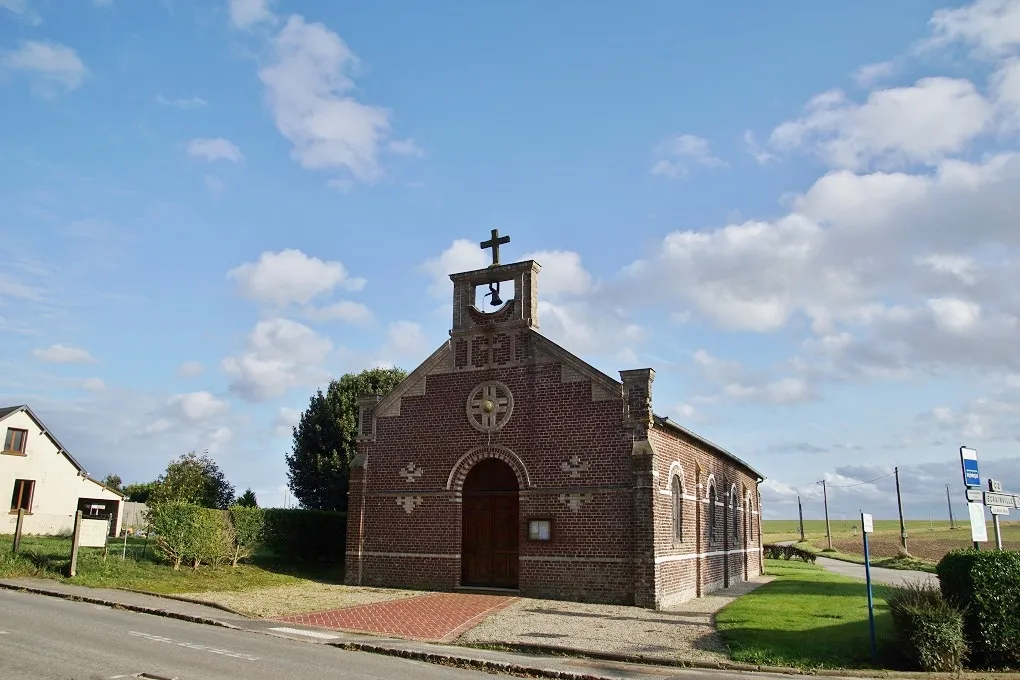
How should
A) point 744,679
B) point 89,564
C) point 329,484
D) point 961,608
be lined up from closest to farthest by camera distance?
1. point 744,679
2. point 961,608
3. point 89,564
4. point 329,484

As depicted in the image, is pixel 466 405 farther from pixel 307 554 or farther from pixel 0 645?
pixel 0 645

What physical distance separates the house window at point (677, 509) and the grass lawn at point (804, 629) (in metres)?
2.24

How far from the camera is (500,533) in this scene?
21516 mm

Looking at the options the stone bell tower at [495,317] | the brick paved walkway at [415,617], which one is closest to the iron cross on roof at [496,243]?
the stone bell tower at [495,317]

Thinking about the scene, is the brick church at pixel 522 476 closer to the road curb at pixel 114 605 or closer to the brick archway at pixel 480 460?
the brick archway at pixel 480 460

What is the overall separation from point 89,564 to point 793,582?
2207 cm

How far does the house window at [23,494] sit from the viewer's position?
134ft

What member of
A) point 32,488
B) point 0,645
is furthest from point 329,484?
point 0,645

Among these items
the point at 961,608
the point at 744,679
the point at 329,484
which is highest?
the point at 329,484

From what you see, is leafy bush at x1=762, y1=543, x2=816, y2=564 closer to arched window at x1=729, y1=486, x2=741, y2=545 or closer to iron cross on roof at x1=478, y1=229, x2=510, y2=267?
arched window at x1=729, y1=486, x2=741, y2=545

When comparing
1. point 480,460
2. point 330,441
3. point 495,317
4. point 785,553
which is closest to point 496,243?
point 495,317

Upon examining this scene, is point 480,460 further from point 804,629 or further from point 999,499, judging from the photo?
point 999,499

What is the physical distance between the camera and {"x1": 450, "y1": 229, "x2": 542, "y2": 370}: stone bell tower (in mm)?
21844

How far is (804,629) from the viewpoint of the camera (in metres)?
14.7
